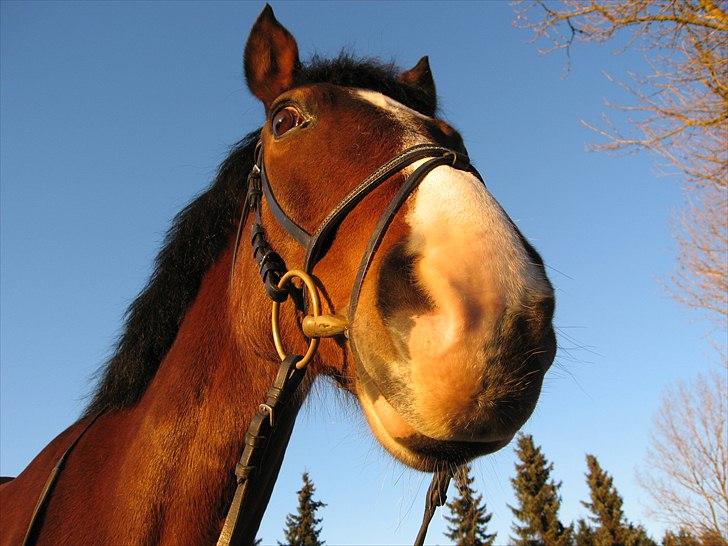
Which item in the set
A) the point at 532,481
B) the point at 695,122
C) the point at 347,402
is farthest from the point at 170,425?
the point at 532,481

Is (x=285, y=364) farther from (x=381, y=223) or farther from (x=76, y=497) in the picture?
(x=76, y=497)

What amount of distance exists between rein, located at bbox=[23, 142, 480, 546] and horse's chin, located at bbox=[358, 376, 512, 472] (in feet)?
0.38

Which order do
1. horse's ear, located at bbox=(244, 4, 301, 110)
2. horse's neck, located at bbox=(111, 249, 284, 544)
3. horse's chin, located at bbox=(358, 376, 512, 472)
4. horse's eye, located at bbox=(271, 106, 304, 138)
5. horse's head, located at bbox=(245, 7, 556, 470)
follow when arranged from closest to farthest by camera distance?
1. horse's head, located at bbox=(245, 7, 556, 470)
2. horse's chin, located at bbox=(358, 376, 512, 472)
3. horse's neck, located at bbox=(111, 249, 284, 544)
4. horse's eye, located at bbox=(271, 106, 304, 138)
5. horse's ear, located at bbox=(244, 4, 301, 110)

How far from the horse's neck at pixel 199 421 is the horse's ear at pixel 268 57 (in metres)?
1.10

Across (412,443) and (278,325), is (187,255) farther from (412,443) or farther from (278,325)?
(412,443)

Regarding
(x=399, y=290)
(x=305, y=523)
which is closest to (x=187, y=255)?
(x=399, y=290)

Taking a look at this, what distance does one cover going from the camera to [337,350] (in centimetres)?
225

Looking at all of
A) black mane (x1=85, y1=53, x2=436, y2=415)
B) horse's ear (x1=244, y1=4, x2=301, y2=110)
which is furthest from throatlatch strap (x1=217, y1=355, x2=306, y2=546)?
horse's ear (x1=244, y1=4, x2=301, y2=110)

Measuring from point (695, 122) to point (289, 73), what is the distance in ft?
19.8

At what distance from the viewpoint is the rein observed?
2076 millimetres

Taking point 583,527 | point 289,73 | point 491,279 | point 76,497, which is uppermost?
point 583,527

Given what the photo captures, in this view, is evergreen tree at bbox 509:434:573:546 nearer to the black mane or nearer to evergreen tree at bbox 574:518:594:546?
evergreen tree at bbox 574:518:594:546

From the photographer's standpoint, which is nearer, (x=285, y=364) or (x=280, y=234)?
(x=285, y=364)

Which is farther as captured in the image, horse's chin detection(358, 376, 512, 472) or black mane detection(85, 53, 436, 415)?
black mane detection(85, 53, 436, 415)
